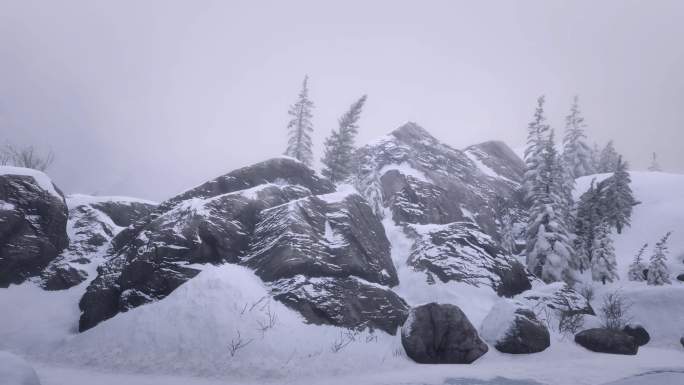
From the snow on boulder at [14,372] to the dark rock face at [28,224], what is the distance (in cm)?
1074

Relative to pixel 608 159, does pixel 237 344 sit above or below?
below

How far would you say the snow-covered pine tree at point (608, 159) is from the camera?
54531 millimetres

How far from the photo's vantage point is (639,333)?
17109mm

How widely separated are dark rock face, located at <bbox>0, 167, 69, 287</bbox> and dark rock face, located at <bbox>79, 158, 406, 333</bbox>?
2.79 meters

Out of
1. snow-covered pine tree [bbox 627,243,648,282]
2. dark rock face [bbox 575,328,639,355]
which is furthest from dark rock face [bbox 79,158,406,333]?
snow-covered pine tree [bbox 627,243,648,282]

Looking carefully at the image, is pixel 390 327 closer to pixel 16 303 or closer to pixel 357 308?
pixel 357 308

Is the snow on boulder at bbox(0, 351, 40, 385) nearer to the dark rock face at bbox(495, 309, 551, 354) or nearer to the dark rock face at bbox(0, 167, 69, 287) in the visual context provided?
the dark rock face at bbox(0, 167, 69, 287)

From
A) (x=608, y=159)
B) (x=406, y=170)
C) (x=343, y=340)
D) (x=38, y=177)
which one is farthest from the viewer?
(x=608, y=159)

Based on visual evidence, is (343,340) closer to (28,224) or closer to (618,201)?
(28,224)

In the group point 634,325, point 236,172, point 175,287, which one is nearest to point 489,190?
point 634,325

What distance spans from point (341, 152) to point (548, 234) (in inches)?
694

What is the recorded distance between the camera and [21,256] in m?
15.9

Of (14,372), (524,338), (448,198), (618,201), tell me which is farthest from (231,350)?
(618,201)

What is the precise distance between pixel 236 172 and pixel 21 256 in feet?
36.2
